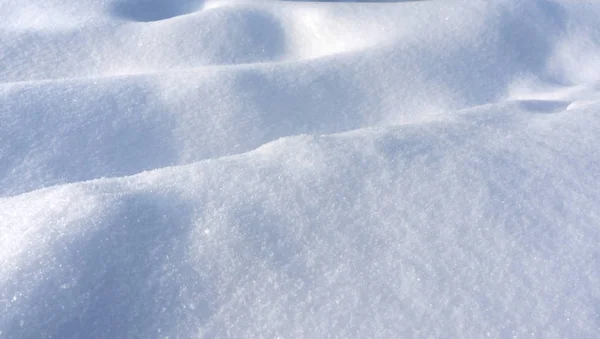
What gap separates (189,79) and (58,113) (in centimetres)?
31

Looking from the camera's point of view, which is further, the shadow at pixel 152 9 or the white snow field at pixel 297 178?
the shadow at pixel 152 9

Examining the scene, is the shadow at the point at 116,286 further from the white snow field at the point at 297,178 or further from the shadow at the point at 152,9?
the shadow at the point at 152,9

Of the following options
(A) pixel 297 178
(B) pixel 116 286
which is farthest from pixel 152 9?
(B) pixel 116 286

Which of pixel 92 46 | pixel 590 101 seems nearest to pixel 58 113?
pixel 92 46

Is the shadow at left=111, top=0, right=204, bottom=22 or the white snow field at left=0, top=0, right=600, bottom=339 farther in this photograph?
the shadow at left=111, top=0, right=204, bottom=22

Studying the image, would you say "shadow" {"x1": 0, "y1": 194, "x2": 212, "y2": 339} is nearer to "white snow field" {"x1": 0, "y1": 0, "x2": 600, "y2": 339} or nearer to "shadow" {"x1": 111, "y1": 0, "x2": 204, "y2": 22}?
"white snow field" {"x1": 0, "y1": 0, "x2": 600, "y2": 339}

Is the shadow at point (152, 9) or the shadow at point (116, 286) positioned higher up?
the shadow at point (152, 9)

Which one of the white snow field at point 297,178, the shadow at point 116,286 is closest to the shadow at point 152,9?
the white snow field at point 297,178

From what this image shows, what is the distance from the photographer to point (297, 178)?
2.80 feet

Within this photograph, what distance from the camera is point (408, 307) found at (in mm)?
709

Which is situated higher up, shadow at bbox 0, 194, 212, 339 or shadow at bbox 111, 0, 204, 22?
shadow at bbox 111, 0, 204, 22

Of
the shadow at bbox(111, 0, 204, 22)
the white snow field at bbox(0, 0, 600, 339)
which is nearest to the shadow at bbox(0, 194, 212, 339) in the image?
the white snow field at bbox(0, 0, 600, 339)

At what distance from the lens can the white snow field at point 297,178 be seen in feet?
2.27

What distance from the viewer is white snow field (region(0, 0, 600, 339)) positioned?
692 mm
